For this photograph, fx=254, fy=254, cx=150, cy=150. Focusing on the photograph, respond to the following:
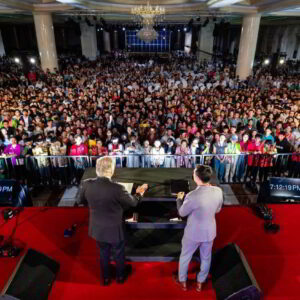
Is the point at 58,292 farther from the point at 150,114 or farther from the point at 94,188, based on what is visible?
the point at 150,114

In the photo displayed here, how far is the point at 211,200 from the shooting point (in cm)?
257

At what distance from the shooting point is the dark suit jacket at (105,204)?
103 inches

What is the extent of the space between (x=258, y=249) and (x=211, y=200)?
1946 mm

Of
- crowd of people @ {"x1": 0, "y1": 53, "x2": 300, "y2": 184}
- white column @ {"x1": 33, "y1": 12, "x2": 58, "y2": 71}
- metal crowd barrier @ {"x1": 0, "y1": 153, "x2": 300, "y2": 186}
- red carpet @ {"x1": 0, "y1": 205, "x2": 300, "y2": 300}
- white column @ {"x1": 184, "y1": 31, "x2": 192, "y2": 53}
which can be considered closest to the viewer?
red carpet @ {"x1": 0, "y1": 205, "x2": 300, "y2": 300}

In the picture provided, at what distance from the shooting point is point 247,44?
17203 millimetres

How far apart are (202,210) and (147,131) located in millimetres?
5559

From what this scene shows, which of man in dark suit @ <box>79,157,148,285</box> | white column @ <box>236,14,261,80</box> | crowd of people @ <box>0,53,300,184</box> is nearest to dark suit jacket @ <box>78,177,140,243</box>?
man in dark suit @ <box>79,157,148,285</box>

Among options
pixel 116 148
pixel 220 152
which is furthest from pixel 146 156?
pixel 220 152

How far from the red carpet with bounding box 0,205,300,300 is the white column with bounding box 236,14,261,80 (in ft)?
50.0

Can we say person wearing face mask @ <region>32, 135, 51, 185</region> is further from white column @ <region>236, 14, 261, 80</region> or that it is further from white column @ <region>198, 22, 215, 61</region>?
white column @ <region>198, 22, 215, 61</region>

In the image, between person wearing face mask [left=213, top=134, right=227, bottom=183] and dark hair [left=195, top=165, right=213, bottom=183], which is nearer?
dark hair [left=195, top=165, right=213, bottom=183]

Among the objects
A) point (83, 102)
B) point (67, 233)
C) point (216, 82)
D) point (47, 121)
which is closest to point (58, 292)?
point (67, 233)

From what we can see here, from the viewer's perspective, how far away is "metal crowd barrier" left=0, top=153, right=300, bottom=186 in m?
6.21

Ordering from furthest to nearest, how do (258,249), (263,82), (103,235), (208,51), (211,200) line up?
(208,51) → (263,82) → (258,249) → (103,235) → (211,200)
